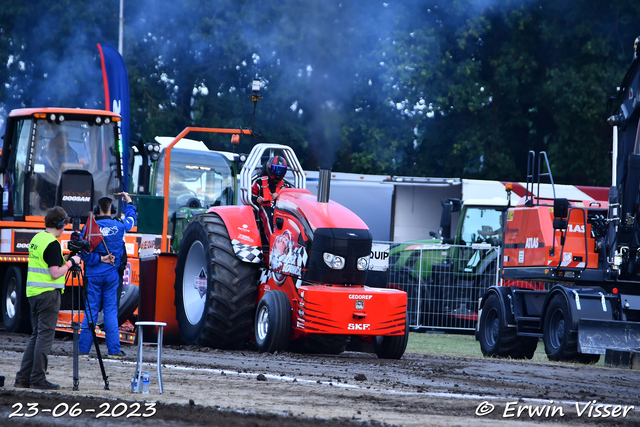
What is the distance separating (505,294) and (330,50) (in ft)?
35.7

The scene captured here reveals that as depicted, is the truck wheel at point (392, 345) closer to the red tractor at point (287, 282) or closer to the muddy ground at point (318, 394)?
the red tractor at point (287, 282)

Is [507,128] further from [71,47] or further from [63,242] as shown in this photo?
[63,242]

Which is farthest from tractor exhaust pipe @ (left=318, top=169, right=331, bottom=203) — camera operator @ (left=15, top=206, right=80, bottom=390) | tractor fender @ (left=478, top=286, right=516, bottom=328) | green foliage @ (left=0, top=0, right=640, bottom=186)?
green foliage @ (left=0, top=0, right=640, bottom=186)

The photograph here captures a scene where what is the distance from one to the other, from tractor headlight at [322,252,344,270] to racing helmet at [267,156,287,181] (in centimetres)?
155

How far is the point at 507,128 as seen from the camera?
28.8 m

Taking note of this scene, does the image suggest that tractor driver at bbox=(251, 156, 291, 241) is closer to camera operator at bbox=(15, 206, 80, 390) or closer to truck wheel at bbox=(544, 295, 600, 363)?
truck wheel at bbox=(544, 295, 600, 363)

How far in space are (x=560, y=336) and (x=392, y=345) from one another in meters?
2.69

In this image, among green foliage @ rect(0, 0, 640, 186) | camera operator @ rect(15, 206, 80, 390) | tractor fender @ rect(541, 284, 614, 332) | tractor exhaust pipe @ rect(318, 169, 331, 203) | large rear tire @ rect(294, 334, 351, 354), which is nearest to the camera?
camera operator @ rect(15, 206, 80, 390)

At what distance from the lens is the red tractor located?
10.4m

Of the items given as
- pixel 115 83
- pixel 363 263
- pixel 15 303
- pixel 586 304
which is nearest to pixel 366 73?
pixel 115 83

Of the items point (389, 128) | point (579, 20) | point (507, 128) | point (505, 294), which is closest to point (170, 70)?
point (389, 128)

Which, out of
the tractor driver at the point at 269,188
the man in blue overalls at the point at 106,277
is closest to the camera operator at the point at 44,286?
the man in blue overalls at the point at 106,277

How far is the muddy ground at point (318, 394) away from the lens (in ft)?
19.7

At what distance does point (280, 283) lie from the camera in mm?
11094
